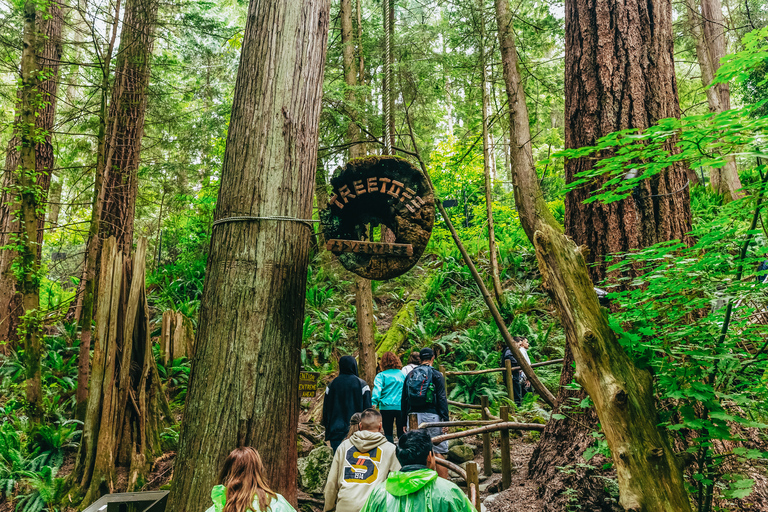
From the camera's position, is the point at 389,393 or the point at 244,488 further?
the point at 389,393

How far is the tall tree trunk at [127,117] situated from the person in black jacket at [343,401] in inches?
218

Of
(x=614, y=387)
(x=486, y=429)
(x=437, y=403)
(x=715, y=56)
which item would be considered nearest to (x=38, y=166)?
(x=437, y=403)

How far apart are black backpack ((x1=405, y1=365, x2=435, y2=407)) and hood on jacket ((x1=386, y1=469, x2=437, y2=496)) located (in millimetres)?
3205

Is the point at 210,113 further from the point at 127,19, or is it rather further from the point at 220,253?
the point at 220,253

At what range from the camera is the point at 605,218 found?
12.1ft

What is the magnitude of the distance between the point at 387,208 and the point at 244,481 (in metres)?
2.27

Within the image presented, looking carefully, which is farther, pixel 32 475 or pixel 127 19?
pixel 127 19

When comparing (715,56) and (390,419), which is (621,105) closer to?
(390,419)

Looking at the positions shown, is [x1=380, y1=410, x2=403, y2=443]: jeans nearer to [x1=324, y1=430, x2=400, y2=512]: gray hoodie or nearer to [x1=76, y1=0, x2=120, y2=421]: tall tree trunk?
[x1=324, y1=430, x2=400, y2=512]: gray hoodie

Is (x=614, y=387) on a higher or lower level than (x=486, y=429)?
higher

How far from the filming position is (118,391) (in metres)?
6.25

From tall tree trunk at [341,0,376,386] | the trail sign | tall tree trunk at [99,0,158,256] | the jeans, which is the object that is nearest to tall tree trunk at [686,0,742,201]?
tall tree trunk at [341,0,376,386]

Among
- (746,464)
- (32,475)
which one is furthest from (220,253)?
(32,475)

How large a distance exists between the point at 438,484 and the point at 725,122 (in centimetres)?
239
